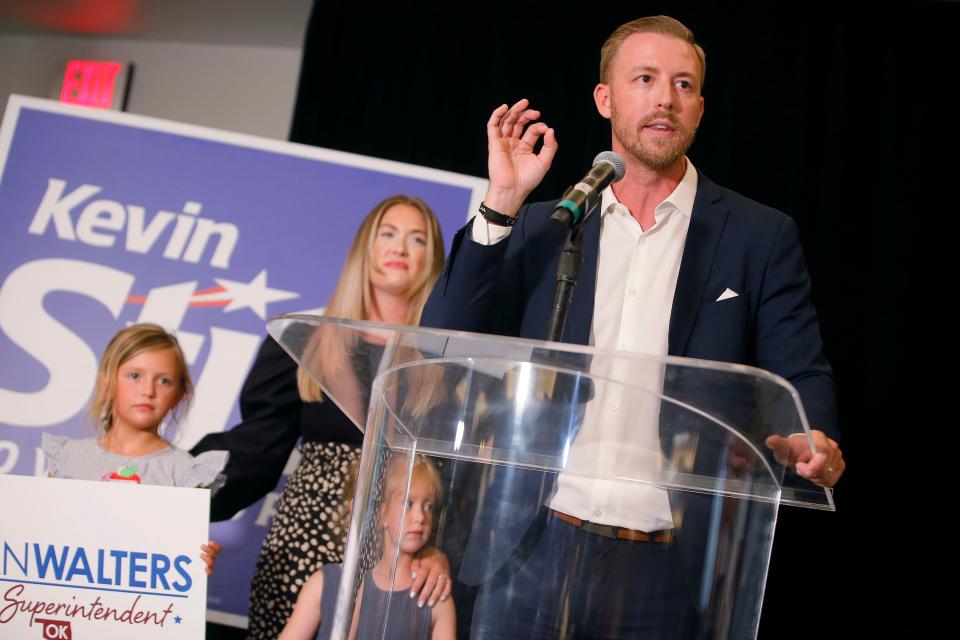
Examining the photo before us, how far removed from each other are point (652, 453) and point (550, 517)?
0.12 m

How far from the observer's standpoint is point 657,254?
168 cm

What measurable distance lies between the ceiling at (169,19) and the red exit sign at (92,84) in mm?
187

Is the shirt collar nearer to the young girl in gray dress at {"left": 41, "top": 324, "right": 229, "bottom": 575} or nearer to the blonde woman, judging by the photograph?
the blonde woman

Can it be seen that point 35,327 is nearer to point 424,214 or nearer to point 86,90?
point 424,214

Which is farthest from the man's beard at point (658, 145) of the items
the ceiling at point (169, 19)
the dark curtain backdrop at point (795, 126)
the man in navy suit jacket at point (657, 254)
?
the ceiling at point (169, 19)

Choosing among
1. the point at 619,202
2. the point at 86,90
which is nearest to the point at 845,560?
the point at 619,202

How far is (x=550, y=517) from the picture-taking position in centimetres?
94

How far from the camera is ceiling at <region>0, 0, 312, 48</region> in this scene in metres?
4.40

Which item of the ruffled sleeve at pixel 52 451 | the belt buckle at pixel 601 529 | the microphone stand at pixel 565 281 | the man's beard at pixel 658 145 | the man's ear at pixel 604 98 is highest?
the man's ear at pixel 604 98

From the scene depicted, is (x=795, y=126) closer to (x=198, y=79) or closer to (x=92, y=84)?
(x=198, y=79)

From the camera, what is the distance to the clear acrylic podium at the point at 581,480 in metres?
0.93

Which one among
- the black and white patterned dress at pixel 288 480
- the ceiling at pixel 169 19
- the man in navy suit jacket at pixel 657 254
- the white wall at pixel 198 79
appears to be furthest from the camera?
the white wall at pixel 198 79

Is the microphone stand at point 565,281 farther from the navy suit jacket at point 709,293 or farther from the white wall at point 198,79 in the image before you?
the white wall at point 198,79

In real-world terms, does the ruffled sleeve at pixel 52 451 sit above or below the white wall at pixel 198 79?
below
